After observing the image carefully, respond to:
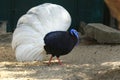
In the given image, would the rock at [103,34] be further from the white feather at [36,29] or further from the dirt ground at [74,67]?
the white feather at [36,29]

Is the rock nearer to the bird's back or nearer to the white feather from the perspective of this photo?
the white feather

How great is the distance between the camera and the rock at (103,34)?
10547mm

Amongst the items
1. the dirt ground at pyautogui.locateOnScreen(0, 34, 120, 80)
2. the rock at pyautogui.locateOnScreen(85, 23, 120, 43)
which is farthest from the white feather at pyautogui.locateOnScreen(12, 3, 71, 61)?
the rock at pyautogui.locateOnScreen(85, 23, 120, 43)

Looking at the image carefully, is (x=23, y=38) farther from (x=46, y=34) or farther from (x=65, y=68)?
(x=65, y=68)

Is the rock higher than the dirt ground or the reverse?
the reverse

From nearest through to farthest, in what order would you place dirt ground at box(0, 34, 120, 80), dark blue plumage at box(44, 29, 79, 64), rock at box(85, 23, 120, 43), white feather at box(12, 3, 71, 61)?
dirt ground at box(0, 34, 120, 80) → dark blue plumage at box(44, 29, 79, 64) → white feather at box(12, 3, 71, 61) → rock at box(85, 23, 120, 43)

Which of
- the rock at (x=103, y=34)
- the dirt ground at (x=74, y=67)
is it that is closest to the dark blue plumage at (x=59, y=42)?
the dirt ground at (x=74, y=67)

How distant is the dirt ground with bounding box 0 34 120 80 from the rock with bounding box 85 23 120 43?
30cm

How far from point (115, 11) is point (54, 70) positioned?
6.41ft

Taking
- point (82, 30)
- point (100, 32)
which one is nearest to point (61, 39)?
point (100, 32)

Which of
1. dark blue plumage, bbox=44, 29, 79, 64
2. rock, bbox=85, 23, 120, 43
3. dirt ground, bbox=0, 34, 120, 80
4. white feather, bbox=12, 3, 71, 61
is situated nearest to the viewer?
dirt ground, bbox=0, 34, 120, 80

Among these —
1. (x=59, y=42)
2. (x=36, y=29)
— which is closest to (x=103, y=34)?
(x=36, y=29)

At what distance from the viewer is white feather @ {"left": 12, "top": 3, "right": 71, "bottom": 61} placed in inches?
331

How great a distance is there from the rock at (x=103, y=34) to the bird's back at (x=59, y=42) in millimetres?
2769
